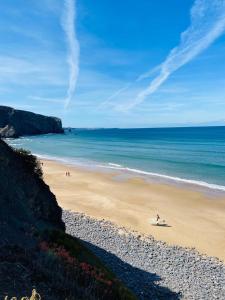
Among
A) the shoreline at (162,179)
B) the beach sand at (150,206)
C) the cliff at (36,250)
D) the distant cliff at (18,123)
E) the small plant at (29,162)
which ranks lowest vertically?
the beach sand at (150,206)

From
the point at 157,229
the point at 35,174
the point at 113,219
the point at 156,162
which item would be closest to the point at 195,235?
the point at 157,229

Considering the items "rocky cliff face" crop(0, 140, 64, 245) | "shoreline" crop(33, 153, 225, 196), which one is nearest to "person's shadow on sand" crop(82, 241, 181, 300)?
"rocky cliff face" crop(0, 140, 64, 245)

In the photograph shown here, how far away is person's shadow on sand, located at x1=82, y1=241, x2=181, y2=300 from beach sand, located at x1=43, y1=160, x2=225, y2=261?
19.5 feet

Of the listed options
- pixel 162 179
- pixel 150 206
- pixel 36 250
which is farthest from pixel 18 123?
pixel 36 250

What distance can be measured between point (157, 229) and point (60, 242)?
12.6m

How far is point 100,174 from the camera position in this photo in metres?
48.7

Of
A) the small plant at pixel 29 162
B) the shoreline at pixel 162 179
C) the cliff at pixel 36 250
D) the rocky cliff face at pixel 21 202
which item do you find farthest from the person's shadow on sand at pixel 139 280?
the shoreline at pixel 162 179

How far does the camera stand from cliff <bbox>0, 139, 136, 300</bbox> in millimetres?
7238

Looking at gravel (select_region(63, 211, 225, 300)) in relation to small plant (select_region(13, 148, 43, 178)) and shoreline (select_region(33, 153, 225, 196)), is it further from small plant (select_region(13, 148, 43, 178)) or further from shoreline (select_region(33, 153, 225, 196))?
shoreline (select_region(33, 153, 225, 196))

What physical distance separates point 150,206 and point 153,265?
14.6 metres

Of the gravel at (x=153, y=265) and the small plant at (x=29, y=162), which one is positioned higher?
the small plant at (x=29, y=162)

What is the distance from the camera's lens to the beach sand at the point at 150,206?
75.2ft

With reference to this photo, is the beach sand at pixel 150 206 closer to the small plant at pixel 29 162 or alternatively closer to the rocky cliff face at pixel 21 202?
the rocky cliff face at pixel 21 202

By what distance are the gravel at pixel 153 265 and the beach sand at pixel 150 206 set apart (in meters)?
2.27
